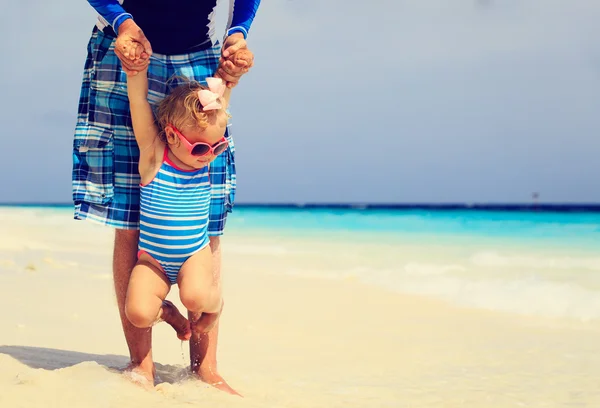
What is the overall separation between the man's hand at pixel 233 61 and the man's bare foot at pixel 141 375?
110 cm

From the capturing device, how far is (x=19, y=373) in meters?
2.34

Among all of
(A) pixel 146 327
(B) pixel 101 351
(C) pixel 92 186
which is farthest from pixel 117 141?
(B) pixel 101 351

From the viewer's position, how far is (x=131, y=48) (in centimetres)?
219

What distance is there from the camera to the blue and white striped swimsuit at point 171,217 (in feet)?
7.66

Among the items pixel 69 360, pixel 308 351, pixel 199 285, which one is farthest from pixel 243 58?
pixel 308 351

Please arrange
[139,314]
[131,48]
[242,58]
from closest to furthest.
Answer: [131,48]
[139,314]
[242,58]

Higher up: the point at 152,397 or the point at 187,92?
the point at 187,92

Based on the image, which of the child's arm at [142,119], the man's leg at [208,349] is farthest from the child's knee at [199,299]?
→ the child's arm at [142,119]

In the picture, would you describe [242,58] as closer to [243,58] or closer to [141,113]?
[243,58]

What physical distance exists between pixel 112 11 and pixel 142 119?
0.38m

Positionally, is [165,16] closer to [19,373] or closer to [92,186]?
[92,186]

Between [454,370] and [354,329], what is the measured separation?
106cm

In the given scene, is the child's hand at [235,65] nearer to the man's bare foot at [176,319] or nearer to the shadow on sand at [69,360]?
the man's bare foot at [176,319]

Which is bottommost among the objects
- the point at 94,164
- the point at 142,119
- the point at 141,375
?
the point at 141,375
